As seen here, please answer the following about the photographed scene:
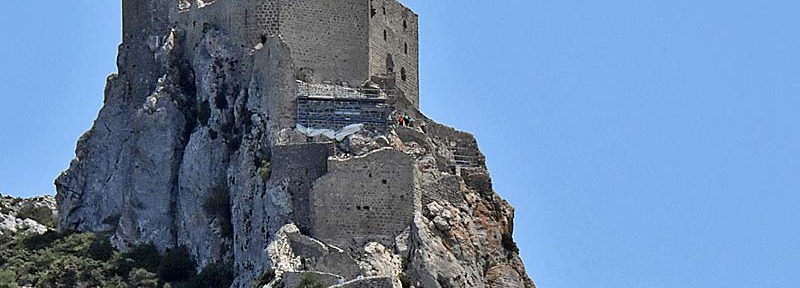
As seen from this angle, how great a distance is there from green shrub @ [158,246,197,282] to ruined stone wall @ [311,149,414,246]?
23.8ft

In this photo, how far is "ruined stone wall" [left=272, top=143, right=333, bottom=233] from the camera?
12369cm

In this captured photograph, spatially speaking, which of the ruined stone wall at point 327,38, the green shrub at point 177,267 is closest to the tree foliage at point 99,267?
the green shrub at point 177,267

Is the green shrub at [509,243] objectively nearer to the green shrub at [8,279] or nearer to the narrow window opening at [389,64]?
the narrow window opening at [389,64]

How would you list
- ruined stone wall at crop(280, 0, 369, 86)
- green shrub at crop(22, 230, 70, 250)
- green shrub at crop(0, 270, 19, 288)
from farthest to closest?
green shrub at crop(22, 230, 70, 250) → green shrub at crop(0, 270, 19, 288) → ruined stone wall at crop(280, 0, 369, 86)

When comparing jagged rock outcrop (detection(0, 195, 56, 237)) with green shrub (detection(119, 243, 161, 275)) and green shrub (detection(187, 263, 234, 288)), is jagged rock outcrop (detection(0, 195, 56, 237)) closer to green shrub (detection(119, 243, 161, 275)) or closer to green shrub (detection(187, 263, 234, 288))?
green shrub (detection(119, 243, 161, 275))

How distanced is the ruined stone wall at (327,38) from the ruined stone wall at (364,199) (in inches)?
215

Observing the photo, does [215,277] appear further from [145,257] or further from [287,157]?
[287,157]

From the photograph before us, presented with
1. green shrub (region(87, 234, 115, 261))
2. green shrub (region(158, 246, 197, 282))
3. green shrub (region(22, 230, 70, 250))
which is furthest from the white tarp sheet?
green shrub (region(22, 230, 70, 250))

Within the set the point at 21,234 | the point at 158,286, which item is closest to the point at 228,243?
the point at 158,286

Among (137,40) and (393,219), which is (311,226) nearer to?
(393,219)

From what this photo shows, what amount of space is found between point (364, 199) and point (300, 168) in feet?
9.16

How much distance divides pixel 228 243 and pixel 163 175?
16.6 ft

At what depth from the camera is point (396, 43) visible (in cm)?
13200

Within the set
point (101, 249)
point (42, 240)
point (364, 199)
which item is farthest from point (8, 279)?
point (364, 199)
